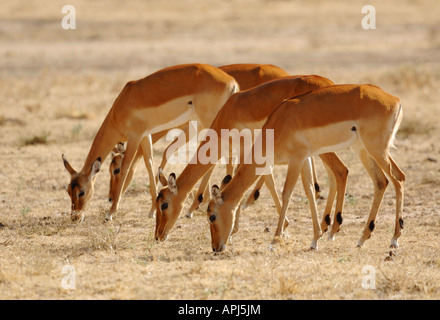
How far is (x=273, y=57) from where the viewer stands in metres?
30.8

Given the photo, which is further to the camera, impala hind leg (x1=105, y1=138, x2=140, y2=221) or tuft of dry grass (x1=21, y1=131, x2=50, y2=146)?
tuft of dry grass (x1=21, y1=131, x2=50, y2=146)

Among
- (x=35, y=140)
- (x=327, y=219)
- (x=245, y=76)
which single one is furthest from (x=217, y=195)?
(x=35, y=140)

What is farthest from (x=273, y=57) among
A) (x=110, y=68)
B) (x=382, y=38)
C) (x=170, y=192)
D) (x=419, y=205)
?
(x=170, y=192)

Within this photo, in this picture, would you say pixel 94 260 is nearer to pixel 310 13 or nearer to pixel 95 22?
pixel 95 22

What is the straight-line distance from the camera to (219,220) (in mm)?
8391

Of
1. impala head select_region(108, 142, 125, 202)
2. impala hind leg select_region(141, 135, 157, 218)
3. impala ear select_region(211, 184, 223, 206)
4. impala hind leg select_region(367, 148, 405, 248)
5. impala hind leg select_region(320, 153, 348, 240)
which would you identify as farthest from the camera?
impala head select_region(108, 142, 125, 202)

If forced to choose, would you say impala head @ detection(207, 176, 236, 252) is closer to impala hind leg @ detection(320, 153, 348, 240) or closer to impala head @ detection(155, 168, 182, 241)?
impala head @ detection(155, 168, 182, 241)

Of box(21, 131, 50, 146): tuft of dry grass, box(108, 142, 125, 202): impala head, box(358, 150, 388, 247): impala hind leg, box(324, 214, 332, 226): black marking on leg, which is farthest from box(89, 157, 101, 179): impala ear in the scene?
box(21, 131, 50, 146): tuft of dry grass

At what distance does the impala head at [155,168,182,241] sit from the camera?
28.8 feet

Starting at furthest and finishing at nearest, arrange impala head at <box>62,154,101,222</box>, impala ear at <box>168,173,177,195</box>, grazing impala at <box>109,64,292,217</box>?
1. grazing impala at <box>109,64,292,217</box>
2. impala head at <box>62,154,101,222</box>
3. impala ear at <box>168,173,177,195</box>

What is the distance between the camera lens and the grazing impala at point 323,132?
8.39 meters

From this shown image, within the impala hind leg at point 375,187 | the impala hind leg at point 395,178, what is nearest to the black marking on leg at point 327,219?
the impala hind leg at point 375,187

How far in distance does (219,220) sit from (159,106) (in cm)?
264

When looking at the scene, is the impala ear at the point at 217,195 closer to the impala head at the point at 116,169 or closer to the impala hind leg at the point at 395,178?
the impala hind leg at the point at 395,178
